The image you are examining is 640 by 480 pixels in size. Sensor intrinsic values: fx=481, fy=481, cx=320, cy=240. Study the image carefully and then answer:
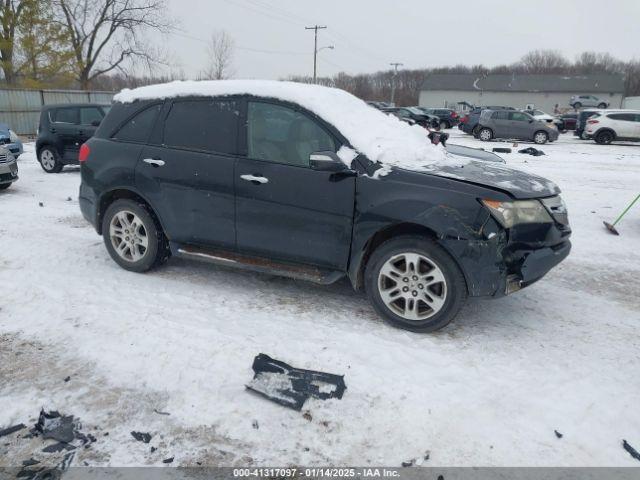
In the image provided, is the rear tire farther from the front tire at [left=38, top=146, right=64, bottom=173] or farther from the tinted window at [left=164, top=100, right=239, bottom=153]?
the tinted window at [left=164, top=100, right=239, bottom=153]

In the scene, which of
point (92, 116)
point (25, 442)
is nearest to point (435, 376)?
point (25, 442)

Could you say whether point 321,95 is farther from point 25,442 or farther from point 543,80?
point 543,80

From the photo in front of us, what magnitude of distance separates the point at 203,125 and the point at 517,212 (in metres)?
2.84

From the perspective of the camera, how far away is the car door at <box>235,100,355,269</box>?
3.93 m

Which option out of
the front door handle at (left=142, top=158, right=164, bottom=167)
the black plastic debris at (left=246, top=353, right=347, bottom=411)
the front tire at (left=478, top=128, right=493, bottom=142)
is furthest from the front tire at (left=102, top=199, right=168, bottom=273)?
the front tire at (left=478, top=128, right=493, bottom=142)

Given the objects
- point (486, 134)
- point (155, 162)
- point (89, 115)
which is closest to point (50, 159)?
point (89, 115)

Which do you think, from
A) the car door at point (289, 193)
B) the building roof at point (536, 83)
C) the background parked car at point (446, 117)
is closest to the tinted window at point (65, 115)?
the car door at point (289, 193)

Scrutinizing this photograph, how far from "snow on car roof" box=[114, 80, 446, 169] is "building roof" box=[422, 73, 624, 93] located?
79.6 m

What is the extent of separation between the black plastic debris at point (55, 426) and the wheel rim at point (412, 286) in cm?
233

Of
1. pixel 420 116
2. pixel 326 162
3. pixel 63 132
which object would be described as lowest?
pixel 326 162

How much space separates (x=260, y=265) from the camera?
14.2ft

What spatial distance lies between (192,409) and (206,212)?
2020 millimetres

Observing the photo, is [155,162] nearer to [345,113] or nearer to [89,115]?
[345,113]

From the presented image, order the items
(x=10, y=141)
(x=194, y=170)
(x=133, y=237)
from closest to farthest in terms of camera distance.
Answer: (x=194, y=170) → (x=133, y=237) → (x=10, y=141)
